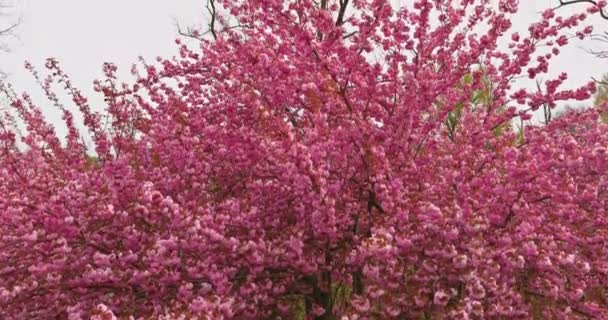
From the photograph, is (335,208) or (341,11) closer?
(335,208)

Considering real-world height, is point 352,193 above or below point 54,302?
above

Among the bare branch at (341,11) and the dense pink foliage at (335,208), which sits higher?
the bare branch at (341,11)

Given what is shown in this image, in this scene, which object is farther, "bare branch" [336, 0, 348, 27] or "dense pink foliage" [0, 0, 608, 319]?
"bare branch" [336, 0, 348, 27]

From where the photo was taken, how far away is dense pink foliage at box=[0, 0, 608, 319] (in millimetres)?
3990

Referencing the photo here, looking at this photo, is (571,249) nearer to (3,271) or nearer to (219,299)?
(219,299)

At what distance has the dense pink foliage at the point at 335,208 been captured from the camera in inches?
157

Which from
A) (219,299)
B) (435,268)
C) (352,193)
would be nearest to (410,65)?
(352,193)

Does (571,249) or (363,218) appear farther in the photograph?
(363,218)

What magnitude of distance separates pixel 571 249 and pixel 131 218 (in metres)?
3.70

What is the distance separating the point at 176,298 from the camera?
431 cm

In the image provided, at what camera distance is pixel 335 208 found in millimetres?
4570

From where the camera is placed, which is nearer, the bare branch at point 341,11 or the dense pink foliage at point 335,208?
the dense pink foliage at point 335,208

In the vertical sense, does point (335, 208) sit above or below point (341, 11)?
below

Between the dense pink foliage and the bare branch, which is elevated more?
the bare branch
